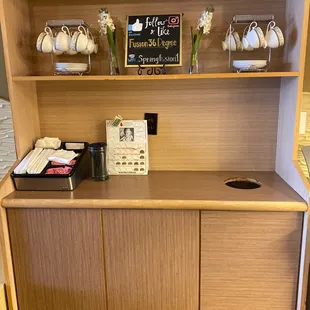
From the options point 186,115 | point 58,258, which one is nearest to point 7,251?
point 58,258

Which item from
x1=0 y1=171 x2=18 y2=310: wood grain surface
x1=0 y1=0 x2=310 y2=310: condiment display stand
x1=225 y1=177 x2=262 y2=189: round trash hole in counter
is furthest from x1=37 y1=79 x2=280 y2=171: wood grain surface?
x1=0 y1=171 x2=18 y2=310: wood grain surface

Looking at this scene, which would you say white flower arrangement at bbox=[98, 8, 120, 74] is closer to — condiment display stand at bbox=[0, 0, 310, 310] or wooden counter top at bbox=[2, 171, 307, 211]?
condiment display stand at bbox=[0, 0, 310, 310]

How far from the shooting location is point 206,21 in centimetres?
151

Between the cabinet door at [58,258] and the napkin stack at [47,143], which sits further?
the napkin stack at [47,143]

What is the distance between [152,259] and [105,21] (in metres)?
1.10

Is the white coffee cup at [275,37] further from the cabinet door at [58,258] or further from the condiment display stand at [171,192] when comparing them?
the cabinet door at [58,258]

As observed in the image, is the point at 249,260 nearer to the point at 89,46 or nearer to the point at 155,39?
the point at 155,39

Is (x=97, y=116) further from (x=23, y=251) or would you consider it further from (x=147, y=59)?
(x=23, y=251)

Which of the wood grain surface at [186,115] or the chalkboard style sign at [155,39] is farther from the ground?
the chalkboard style sign at [155,39]

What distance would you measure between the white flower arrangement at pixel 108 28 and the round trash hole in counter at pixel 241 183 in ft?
2.66

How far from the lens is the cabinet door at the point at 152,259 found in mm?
1417

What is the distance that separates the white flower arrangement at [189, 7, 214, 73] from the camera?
1.50 metres

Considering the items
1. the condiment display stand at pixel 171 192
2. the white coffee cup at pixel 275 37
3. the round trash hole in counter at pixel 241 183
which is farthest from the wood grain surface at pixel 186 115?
the white coffee cup at pixel 275 37

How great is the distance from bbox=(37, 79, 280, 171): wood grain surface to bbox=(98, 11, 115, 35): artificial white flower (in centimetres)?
29
